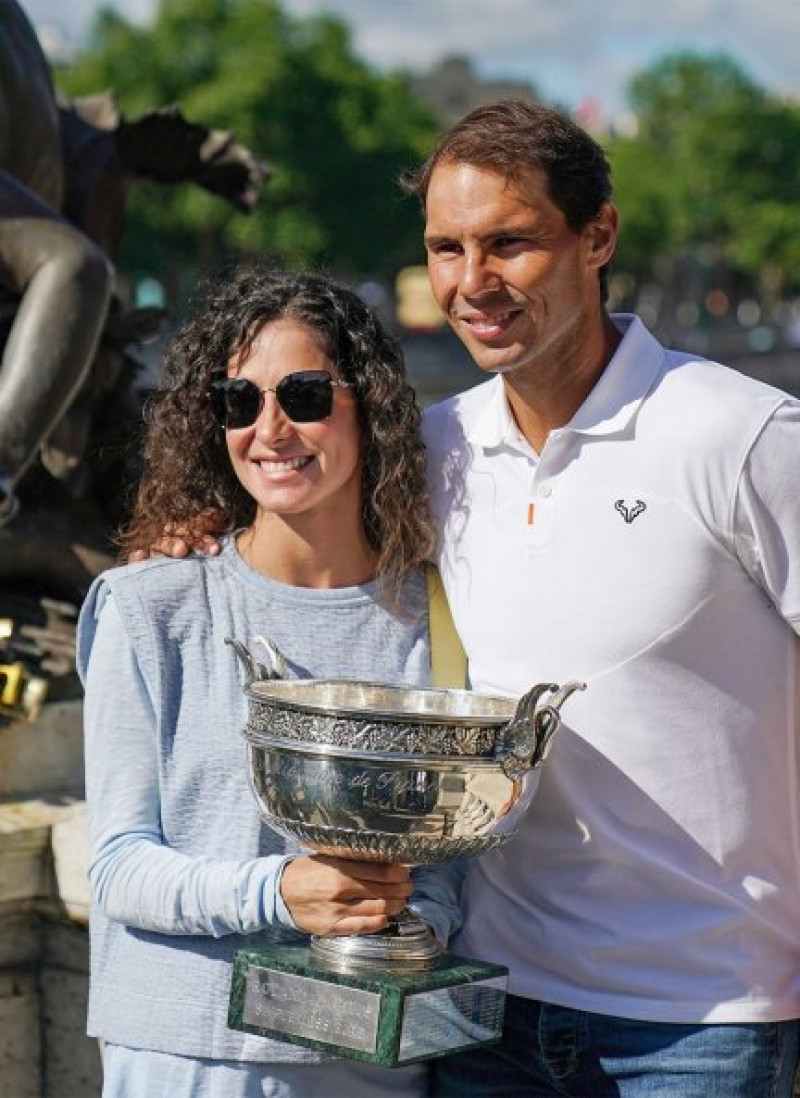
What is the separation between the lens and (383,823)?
275 centimetres

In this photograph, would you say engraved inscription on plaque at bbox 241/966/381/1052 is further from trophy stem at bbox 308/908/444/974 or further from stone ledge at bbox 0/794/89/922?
stone ledge at bbox 0/794/89/922

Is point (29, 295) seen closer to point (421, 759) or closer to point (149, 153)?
point (149, 153)

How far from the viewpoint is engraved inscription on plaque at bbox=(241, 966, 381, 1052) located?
2.72m

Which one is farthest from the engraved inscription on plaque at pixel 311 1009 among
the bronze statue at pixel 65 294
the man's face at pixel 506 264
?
the bronze statue at pixel 65 294

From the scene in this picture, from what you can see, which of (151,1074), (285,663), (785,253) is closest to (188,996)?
(151,1074)

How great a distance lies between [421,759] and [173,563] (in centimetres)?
59

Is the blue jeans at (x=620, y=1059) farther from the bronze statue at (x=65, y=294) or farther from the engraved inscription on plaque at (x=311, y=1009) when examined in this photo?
the bronze statue at (x=65, y=294)

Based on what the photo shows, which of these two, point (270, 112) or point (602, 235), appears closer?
point (602, 235)

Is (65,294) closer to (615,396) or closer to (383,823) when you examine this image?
(615,396)

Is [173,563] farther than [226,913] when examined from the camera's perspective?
Yes

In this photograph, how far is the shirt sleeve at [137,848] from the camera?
285 centimetres

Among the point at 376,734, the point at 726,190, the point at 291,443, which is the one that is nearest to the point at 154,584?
the point at 291,443

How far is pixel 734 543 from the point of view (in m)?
2.93

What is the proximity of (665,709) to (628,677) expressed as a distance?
72 mm
